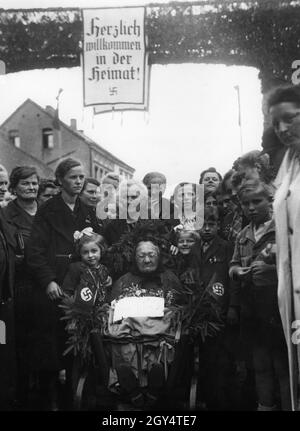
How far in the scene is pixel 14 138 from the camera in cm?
385

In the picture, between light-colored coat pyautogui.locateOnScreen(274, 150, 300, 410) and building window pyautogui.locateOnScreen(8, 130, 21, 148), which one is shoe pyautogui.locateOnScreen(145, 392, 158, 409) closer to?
light-colored coat pyautogui.locateOnScreen(274, 150, 300, 410)

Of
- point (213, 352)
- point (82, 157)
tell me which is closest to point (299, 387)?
point (213, 352)

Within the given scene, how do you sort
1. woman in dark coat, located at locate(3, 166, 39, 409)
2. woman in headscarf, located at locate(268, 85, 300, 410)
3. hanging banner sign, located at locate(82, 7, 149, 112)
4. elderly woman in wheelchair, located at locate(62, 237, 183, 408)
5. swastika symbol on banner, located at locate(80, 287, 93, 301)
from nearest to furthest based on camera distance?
woman in headscarf, located at locate(268, 85, 300, 410), elderly woman in wheelchair, located at locate(62, 237, 183, 408), swastika symbol on banner, located at locate(80, 287, 93, 301), woman in dark coat, located at locate(3, 166, 39, 409), hanging banner sign, located at locate(82, 7, 149, 112)

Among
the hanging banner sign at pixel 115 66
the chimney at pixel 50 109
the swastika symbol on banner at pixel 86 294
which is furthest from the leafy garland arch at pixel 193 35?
the swastika symbol on banner at pixel 86 294

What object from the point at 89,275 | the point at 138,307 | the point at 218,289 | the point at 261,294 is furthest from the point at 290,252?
the point at 89,275

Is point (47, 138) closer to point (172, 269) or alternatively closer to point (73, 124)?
point (73, 124)

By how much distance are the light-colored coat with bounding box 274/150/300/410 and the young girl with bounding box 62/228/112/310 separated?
102cm

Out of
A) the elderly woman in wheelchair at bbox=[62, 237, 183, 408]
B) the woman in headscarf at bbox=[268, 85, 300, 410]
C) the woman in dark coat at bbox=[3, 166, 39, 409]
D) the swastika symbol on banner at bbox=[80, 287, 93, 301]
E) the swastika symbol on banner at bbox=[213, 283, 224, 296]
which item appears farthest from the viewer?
the woman in dark coat at bbox=[3, 166, 39, 409]

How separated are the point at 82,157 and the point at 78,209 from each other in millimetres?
356

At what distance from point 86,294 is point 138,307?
318 millimetres

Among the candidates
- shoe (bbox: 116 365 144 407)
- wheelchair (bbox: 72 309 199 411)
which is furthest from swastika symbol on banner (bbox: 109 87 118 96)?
shoe (bbox: 116 365 144 407)

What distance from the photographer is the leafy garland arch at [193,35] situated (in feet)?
11.8

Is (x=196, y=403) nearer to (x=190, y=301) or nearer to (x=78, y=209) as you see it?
(x=190, y=301)

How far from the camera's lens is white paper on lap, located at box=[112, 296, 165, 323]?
3203 mm
